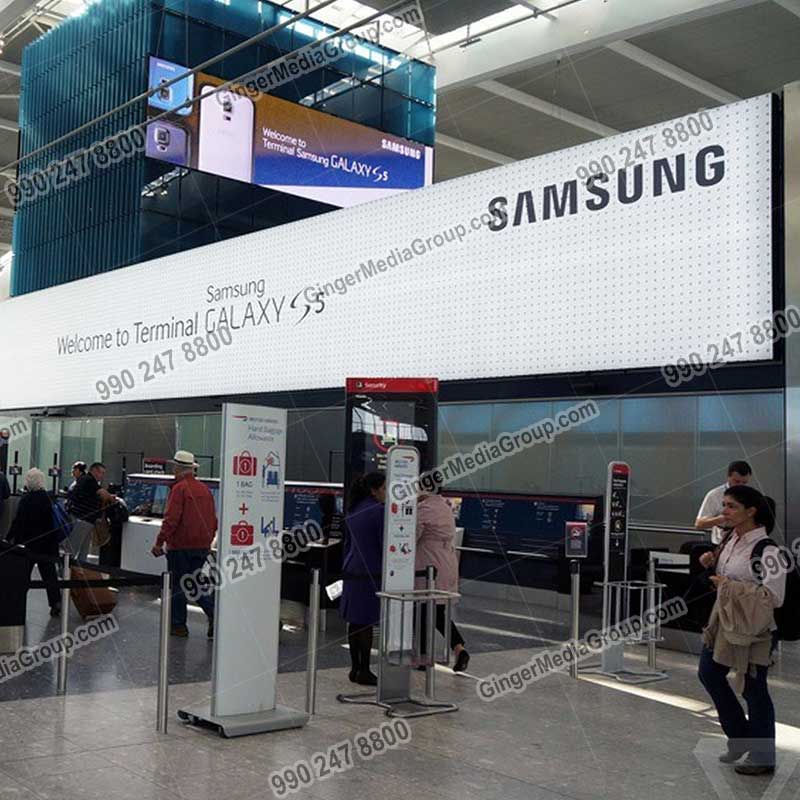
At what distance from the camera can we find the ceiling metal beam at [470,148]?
80.5 ft

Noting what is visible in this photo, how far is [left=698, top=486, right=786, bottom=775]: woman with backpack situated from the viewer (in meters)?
5.00

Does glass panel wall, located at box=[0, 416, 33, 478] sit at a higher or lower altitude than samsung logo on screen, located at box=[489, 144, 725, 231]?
lower

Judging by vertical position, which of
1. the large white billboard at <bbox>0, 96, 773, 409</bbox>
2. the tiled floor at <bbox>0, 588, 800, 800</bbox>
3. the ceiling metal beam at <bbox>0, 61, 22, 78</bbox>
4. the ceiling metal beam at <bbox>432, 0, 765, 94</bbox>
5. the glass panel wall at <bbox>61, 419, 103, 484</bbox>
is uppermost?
the ceiling metal beam at <bbox>0, 61, 22, 78</bbox>

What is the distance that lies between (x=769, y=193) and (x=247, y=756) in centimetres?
510

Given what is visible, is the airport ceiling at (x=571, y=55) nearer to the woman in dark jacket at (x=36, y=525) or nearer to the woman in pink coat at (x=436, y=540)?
the woman in dark jacket at (x=36, y=525)

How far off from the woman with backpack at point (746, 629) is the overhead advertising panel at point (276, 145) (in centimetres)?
1087

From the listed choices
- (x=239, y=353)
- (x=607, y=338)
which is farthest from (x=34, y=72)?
(x=607, y=338)

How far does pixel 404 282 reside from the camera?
33.2ft

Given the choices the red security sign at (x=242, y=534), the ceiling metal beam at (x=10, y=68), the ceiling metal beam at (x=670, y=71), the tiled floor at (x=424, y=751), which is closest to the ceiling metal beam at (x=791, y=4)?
the ceiling metal beam at (x=670, y=71)

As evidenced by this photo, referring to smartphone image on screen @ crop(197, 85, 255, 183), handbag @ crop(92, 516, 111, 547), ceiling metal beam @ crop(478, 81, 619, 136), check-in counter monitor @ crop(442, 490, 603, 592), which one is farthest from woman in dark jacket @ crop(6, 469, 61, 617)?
ceiling metal beam @ crop(478, 81, 619, 136)

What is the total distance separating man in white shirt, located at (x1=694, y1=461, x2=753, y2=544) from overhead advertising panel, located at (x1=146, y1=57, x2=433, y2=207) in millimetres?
8954

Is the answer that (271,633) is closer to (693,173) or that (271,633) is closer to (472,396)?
(472,396)

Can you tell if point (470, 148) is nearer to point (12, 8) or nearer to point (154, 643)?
point (12, 8)

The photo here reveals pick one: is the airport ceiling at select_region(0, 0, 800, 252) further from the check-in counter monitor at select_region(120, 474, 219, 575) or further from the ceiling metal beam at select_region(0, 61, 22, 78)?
the check-in counter monitor at select_region(120, 474, 219, 575)
